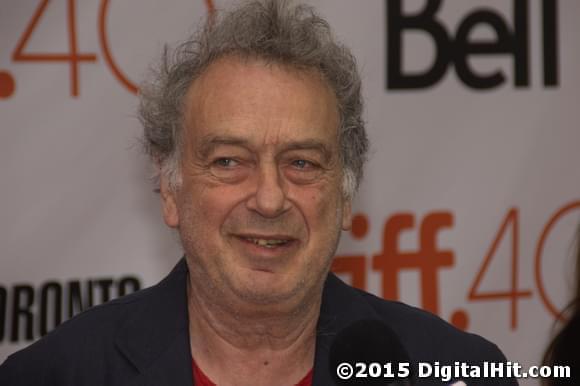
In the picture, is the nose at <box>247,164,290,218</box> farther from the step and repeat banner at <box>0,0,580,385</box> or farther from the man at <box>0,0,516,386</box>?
the step and repeat banner at <box>0,0,580,385</box>

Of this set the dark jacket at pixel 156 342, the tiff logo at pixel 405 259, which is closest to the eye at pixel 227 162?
the dark jacket at pixel 156 342

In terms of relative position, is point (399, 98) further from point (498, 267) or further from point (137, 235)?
point (137, 235)

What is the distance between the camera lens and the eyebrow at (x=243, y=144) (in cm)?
180

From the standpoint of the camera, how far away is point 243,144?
5.89 feet

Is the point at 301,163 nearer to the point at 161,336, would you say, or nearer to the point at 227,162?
the point at 227,162

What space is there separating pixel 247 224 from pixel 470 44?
1.42 m

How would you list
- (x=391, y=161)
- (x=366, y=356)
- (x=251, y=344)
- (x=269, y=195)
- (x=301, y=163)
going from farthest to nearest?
1. (x=391, y=161)
2. (x=251, y=344)
3. (x=301, y=163)
4. (x=269, y=195)
5. (x=366, y=356)

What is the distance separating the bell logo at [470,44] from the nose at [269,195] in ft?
3.81

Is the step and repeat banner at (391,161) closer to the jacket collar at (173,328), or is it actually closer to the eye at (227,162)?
the jacket collar at (173,328)

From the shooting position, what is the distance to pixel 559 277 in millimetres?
3021

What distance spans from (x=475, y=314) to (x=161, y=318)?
1318mm

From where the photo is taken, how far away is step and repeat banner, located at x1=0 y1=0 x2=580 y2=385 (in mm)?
2539

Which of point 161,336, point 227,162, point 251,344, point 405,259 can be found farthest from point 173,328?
point 405,259

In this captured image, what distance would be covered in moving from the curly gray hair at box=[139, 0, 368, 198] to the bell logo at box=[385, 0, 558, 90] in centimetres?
86
